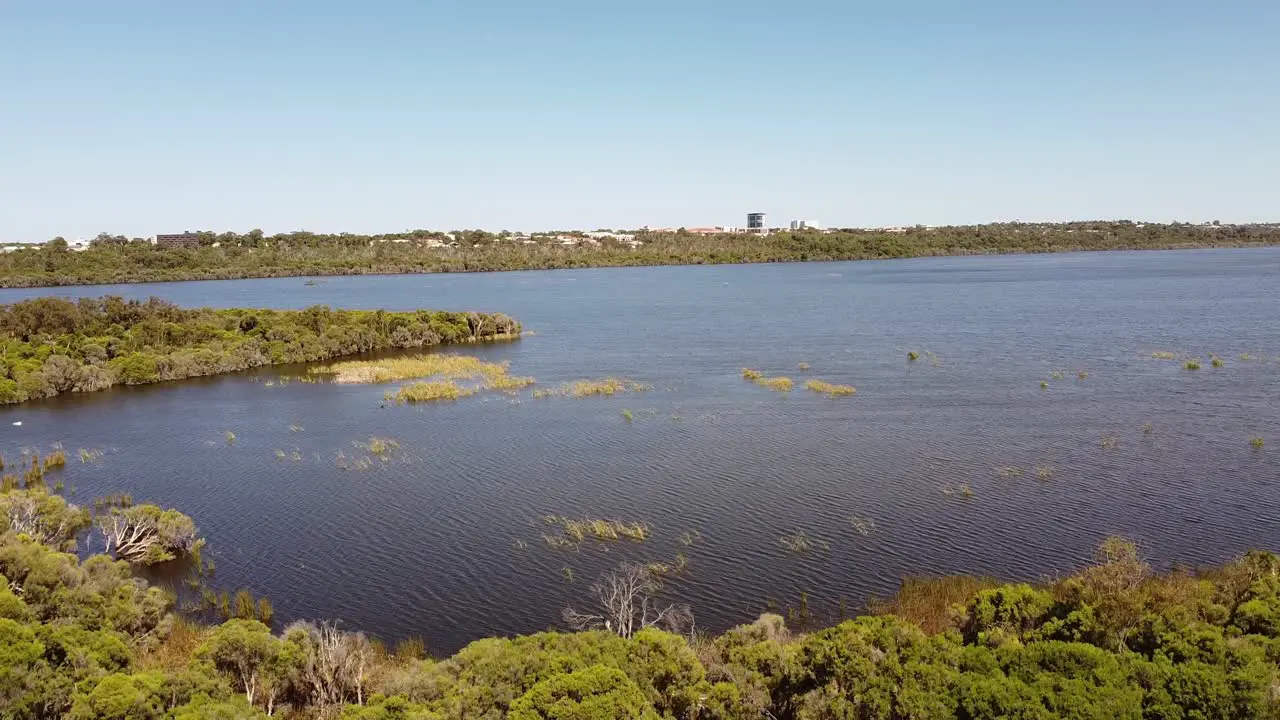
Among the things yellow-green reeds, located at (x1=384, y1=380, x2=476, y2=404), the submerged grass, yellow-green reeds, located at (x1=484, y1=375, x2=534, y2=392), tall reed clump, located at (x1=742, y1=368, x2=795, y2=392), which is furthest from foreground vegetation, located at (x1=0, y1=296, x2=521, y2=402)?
the submerged grass

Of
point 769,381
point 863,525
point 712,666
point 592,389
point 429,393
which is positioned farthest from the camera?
point 769,381

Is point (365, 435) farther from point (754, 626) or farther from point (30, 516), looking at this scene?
point (754, 626)

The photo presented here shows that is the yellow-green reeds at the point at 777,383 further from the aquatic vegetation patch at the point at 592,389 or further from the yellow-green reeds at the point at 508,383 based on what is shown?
the yellow-green reeds at the point at 508,383

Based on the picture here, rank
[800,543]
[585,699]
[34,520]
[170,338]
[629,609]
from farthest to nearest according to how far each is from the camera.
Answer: [170,338] → [800,543] → [34,520] → [629,609] → [585,699]

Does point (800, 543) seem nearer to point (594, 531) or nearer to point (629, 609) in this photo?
point (594, 531)

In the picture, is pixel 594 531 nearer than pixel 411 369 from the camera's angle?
Yes

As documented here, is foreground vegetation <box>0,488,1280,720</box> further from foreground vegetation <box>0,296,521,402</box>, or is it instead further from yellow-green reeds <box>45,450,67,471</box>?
foreground vegetation <box>0,296,521,402</box>

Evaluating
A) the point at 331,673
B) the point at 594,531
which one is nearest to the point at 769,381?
the point at 594,531
